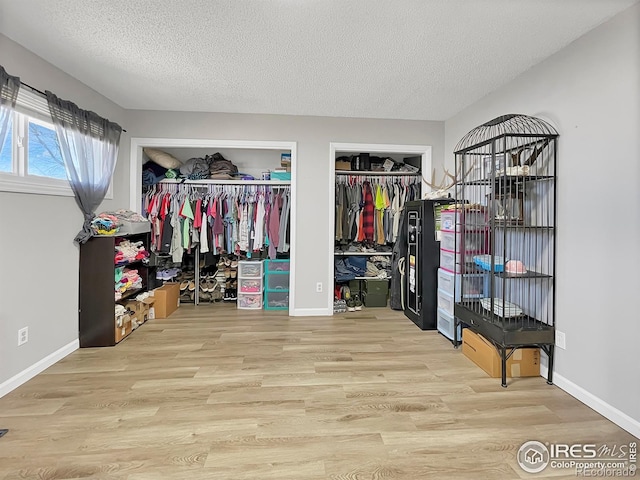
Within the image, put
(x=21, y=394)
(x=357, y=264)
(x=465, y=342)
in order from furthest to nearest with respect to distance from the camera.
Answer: (x=357, y=264) < (x=465, y=342) < (x=21, y=394)

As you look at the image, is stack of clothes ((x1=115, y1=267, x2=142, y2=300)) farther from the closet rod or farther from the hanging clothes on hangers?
the closet rod

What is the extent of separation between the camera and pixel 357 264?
4.60 metres

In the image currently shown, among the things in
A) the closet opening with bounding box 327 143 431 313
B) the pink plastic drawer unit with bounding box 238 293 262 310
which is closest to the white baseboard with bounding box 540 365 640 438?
the closet opening with bounding box 327 143 431 313

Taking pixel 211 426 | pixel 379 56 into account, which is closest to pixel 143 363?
pixel 211 426

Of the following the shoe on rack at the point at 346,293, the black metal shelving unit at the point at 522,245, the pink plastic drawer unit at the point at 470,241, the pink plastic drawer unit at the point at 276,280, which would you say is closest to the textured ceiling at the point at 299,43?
the black metal shelving unit at the point at 522,245

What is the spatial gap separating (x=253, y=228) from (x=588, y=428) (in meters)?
3.69

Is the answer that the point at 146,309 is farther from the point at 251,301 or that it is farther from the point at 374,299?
the point at 374,299

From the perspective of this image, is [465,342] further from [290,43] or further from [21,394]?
[21,394]

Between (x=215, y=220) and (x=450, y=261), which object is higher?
(x=215, y=220)

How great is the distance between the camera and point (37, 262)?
2.48 m

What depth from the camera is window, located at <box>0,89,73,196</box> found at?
89.2 inches

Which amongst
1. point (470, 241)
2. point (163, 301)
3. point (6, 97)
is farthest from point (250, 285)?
point (6, 97)

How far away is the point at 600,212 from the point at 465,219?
3.44 feet

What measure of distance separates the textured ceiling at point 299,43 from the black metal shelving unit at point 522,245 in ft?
1.96
